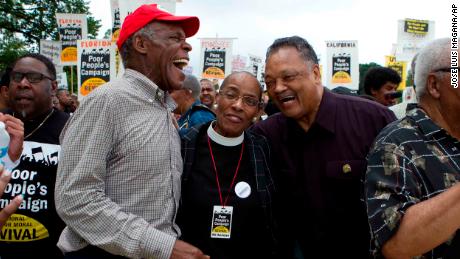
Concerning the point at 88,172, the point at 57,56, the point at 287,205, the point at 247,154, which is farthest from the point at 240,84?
the point at 57,56

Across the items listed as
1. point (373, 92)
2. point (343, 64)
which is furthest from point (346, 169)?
point (343, 64)

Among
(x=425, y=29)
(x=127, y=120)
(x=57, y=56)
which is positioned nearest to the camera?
(x=127, y=120)

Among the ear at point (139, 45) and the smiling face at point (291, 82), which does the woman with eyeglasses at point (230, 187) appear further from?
the ear at point (139, 45)

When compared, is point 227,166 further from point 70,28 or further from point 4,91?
point 70,28

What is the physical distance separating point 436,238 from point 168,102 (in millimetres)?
1380

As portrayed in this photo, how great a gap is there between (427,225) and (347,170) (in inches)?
32.4

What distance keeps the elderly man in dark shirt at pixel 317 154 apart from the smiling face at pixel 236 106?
0.41 ft

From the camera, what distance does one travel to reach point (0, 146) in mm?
1549

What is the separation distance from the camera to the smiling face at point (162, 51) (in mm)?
2111

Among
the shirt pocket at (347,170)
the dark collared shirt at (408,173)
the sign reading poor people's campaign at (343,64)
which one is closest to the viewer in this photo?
the dark collared shirt at (408,173)

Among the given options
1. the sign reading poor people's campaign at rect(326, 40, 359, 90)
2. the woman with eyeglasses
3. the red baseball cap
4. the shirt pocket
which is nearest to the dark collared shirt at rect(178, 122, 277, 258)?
the woman with eyeglasses

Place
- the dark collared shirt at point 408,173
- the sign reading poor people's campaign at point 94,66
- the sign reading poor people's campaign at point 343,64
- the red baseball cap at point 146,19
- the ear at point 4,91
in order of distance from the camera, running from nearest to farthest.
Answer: the dark collared shirt at point 408,173 < the red baseball cap at point 146,19 < the ear at point 4,91 < the sign reading poor people's campaign at point 94,66 < the sign reading poor people's campaign at point 343,64

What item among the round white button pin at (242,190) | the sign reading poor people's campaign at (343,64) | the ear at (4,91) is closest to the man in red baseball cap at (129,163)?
the round white button pin at (242,190)

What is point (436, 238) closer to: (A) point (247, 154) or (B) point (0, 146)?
(A) point (247, 154)
